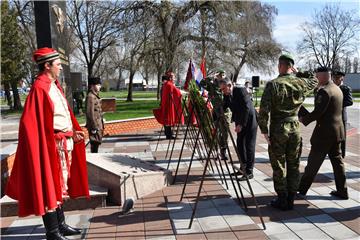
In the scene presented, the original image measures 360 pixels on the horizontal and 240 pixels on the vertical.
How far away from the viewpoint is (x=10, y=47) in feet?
72.1

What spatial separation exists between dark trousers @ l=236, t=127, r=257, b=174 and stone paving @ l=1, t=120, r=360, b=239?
29cm

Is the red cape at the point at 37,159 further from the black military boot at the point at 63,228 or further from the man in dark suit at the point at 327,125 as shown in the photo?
the man in dark suit at the point at 327,125

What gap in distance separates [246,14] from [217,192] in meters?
17.1

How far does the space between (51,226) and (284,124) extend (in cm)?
292

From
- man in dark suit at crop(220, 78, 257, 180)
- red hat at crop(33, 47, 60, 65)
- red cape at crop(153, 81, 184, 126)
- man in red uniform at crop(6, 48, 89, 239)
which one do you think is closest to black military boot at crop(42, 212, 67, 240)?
man in red uniform at crop(6, 48, 89, 239)

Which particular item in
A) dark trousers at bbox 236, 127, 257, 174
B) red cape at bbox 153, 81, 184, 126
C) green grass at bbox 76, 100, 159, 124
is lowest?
green grass at bbox 76, 100, 159, 124

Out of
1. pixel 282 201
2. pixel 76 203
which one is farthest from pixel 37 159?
pixel 282 201

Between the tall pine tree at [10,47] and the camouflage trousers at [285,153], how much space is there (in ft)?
64.5

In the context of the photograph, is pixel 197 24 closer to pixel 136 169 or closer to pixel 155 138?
pixel 155 138

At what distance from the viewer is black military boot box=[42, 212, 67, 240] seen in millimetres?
3895

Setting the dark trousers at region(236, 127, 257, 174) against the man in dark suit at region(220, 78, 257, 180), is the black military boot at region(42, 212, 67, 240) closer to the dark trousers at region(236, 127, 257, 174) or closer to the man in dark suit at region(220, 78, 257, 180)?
the man in dark suit at region(220, 78, 257, 180)

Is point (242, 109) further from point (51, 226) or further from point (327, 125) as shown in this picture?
point (51, 226)

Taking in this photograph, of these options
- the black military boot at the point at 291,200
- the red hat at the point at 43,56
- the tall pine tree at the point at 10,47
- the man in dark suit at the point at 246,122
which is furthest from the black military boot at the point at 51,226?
the tall pine tree at the point at 10,47

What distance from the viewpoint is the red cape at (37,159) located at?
3611 mm
